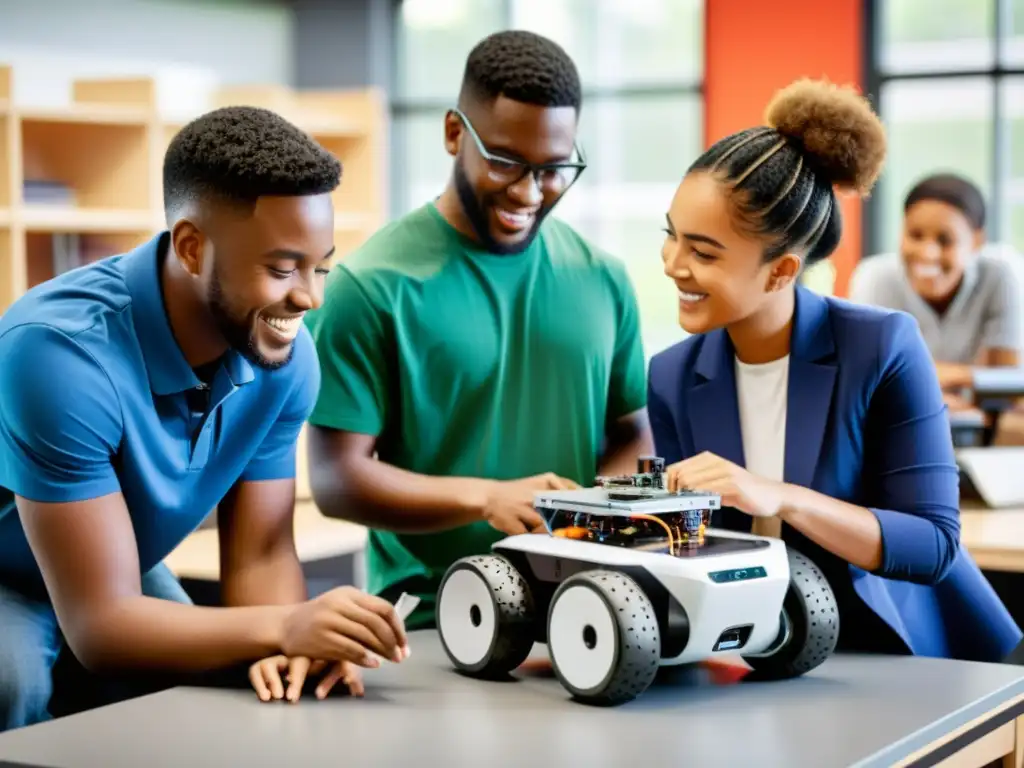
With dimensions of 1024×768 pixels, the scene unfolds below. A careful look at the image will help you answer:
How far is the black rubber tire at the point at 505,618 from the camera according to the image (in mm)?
1647

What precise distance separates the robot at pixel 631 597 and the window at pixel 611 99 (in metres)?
6.07

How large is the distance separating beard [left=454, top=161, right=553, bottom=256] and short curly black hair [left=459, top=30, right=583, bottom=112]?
0.12 m

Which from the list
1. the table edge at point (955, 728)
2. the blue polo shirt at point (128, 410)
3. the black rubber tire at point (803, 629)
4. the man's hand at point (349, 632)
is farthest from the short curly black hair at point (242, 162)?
the table edge at point (955, 728)

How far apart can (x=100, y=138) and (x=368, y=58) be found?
2.85m

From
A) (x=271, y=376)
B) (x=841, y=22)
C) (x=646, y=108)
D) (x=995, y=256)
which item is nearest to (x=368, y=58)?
(x=646, y=108)

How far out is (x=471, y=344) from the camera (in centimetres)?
212

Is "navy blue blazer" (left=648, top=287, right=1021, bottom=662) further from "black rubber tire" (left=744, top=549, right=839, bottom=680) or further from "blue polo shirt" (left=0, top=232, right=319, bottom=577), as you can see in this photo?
"blue polo shirt" (left=0, top=232, right=319, bottom=577)

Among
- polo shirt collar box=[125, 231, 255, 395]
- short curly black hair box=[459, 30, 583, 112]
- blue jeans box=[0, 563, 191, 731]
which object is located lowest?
blue jeans box=[0, 563, 191, 731]

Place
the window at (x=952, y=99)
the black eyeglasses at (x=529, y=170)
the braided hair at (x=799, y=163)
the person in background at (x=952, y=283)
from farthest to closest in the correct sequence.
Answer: the window at (x=952, y=99), the person in background at (x=952, y=283), the black eyeglasses at (x=529, y=170), the braided hair at (x=799, y=163)

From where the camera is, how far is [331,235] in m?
1.71

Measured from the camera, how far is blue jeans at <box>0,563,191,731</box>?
1739 mm

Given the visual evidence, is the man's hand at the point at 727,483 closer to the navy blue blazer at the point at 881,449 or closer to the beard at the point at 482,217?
the navy blue blazer at the point at 881,449

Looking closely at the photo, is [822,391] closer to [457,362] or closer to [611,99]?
[457,362]

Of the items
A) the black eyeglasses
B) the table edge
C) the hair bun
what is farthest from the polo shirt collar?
the table edge
